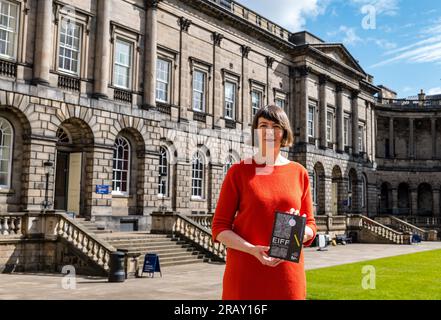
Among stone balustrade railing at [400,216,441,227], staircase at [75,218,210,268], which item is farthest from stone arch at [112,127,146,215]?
stone balustrade railing at [400,216,441,227]

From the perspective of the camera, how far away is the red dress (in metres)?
3.20

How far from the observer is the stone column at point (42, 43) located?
21531 millimetres

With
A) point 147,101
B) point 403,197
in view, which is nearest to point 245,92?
point 147,101

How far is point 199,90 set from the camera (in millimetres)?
31734

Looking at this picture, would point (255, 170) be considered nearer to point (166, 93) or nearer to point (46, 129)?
point (46, 129)

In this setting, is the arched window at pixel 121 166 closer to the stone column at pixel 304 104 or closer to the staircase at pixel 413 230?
the stone column at pixel 304 104

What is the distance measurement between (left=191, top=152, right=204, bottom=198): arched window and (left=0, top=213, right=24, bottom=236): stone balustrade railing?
531 inches

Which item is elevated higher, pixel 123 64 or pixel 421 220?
pixel 123 64

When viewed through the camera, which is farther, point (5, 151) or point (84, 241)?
point (5, 151)

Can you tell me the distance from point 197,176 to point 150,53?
27.4 ft

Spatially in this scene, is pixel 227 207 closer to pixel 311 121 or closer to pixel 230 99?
pixel 230 99

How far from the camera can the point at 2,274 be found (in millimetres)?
17141

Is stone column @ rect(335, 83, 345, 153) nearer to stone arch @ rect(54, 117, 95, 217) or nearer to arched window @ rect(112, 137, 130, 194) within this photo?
arched window @ rect(112, 137, 130, 194)

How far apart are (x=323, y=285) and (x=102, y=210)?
42.8 feet
